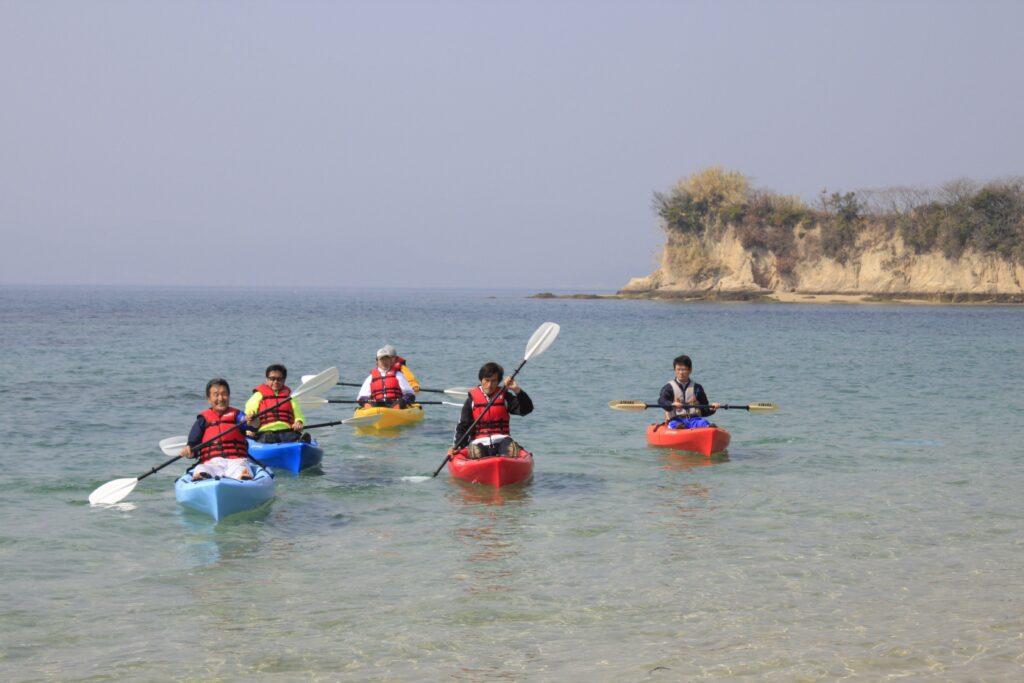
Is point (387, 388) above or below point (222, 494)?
above

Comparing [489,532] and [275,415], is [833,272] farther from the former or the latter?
[489,532]

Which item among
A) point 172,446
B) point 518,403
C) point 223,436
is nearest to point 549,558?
point 518,403

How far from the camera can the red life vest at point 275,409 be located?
13.1m

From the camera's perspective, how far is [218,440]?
10.8 meters

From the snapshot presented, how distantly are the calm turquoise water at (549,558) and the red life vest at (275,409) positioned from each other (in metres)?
0.81

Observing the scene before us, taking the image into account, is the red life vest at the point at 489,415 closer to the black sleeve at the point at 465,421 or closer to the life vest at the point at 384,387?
the black sleeve at the point at 465,421

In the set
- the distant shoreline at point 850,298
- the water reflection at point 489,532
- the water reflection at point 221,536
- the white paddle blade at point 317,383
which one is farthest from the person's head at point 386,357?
the distant shoreline at point 850,298

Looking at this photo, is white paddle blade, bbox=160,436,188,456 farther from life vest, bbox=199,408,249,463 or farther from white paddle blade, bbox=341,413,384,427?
white paddle blade, bbox=341,413,384,427

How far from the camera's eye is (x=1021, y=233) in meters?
84.5

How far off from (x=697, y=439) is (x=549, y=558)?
549 cm

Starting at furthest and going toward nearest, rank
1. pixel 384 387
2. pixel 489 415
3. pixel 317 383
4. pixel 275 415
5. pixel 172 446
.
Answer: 1. pixel 384 387
2. pixel 317 383
3. pixel 275 415
4. pixel 489 415
5. pixel 172 446

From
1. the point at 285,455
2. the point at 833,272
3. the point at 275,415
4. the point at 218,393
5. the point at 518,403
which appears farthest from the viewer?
the point at 833,272

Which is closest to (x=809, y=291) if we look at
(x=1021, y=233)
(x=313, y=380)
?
(x=1021, y=233)

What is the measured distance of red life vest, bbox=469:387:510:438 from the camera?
39.4 feet
